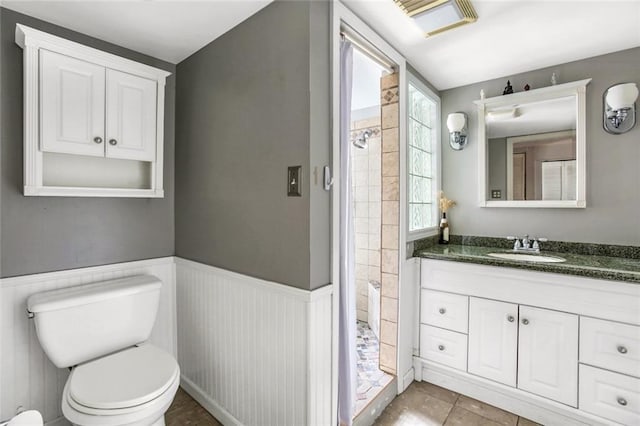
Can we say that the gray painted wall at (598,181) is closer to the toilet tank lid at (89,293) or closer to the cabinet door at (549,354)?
the cabinet door at (549,354)

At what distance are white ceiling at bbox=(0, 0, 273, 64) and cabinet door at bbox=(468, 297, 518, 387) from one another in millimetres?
2138

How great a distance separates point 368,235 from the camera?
127 inches

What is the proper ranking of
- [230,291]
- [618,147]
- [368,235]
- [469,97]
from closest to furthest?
[230,291] < [618,147] < [469,97] < [368,235]

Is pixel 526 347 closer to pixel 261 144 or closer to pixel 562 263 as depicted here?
pixel 562 263

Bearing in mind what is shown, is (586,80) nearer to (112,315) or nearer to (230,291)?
(230,291)

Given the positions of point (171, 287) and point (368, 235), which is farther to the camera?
point (368, 235)

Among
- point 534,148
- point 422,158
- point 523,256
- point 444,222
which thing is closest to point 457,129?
point 422,158

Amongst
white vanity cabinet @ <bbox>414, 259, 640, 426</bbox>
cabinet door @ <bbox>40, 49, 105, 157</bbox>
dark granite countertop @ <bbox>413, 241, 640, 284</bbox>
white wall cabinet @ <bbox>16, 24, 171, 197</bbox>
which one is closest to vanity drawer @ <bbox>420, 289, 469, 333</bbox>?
white vanity cabinet @ <bbox>414, 259, 640, 426</bbox>

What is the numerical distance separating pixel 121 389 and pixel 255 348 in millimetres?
592

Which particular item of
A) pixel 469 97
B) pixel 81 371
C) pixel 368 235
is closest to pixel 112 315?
pixel 81 371

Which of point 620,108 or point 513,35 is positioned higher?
point 513,35

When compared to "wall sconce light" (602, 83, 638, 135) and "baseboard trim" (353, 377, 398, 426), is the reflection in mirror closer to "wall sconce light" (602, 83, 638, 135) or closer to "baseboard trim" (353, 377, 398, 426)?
"wall sconce light" (602, 83, 638, 135)

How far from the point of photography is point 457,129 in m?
2.44

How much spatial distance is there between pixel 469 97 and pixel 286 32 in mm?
1745
